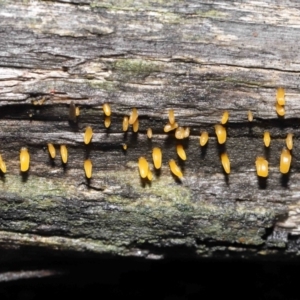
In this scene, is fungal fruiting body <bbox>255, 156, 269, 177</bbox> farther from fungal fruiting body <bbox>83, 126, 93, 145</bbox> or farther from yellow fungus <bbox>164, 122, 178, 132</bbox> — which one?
fungal fruiting body <bbox>83, 126, 93, 145</bbox>

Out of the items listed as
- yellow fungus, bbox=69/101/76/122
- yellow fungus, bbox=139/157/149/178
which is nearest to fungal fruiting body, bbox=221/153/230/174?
yellow fungus, bbox=139/157/149/178

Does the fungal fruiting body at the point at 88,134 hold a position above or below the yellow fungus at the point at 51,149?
above

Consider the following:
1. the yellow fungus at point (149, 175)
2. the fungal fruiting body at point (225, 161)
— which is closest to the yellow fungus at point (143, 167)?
the yellow fungus at point (149, 175)

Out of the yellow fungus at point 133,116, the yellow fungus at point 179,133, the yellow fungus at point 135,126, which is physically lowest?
the yellow fungus at point 179,133

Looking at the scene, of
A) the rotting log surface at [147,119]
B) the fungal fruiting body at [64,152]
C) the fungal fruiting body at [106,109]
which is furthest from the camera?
the fungal fruiting body at [64,152]

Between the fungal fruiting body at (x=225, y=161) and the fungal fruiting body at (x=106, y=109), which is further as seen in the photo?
the fungal fruiting body at (x=225, y=161)

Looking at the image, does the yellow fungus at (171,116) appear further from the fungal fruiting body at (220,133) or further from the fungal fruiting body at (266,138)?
the fungal fruiting body at (266,138)

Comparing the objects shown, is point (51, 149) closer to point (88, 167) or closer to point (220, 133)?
point (88, 167)
